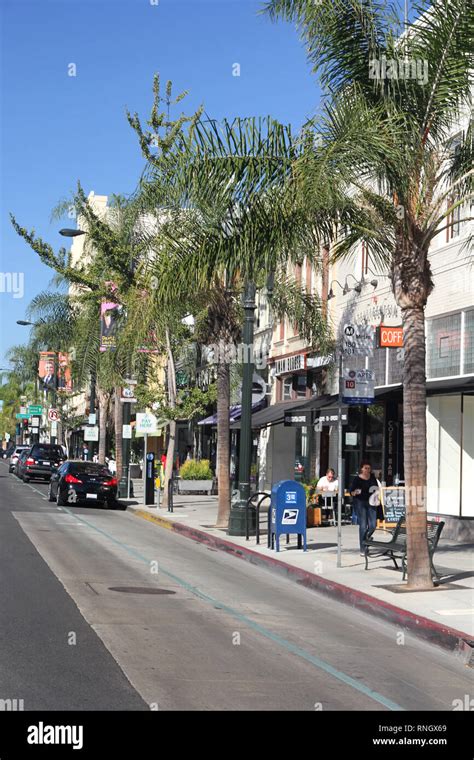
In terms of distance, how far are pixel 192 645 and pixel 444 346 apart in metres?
15.3

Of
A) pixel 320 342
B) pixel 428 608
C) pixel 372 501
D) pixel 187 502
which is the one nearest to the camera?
pixel 428 608

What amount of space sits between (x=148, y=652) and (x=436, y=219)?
7810 millimetres

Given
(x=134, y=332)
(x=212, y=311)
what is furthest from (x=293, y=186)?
(x=134, y=332)

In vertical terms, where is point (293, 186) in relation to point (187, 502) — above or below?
above

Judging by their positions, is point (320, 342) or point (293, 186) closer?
point (293, 186)

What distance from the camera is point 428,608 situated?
42.0ft

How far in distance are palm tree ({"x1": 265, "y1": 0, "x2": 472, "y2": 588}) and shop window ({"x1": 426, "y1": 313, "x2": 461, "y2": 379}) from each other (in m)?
8.57

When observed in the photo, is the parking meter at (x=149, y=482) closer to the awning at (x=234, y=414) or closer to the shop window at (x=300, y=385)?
the shop window at (x=300, y=385)

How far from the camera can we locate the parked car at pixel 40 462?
5025cm

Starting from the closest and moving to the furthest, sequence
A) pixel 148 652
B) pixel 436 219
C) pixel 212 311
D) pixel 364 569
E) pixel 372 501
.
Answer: pixel 148 652 < pixel 436 219 < pixel 364 569 < pixel 372 501 < pixel 212 311

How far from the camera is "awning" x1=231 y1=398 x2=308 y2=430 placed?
32.3m

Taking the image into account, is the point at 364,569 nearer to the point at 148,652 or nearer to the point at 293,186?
the point at 293,186

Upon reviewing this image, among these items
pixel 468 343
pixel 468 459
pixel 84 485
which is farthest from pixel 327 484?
pixel 84 485

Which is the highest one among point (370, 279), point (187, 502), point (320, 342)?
point (370, 279)
